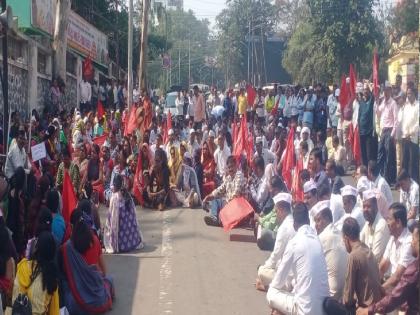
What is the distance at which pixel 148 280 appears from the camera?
9.42 metres

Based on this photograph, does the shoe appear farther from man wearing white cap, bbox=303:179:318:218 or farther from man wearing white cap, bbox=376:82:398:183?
man wearing white cap, bbox=376:82:398:183

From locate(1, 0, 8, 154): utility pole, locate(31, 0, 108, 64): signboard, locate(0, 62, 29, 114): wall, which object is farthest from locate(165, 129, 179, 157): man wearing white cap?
locate(31, 0, 108, 64): signboard

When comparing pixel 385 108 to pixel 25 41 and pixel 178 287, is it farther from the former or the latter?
pixel 25 41

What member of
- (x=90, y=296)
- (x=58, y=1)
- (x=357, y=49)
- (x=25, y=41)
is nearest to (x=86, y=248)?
(x=90, y=296)

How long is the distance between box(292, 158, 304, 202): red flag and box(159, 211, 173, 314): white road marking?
2130 millimetres

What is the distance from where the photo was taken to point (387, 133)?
1512 cm

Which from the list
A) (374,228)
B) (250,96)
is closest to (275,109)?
(250,96)

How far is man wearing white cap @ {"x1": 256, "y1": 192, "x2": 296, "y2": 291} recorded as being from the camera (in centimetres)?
806

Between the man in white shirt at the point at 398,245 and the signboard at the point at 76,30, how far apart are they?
1507 centimetres

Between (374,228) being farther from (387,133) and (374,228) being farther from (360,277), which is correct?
(387,133)

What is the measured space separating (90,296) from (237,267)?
2633 mm

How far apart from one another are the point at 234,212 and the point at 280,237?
12.6 ft

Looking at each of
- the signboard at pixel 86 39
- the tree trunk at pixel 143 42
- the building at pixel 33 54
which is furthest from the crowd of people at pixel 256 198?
the tree trunk at pixel 143 42

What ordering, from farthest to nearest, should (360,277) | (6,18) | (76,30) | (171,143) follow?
(76,30) → (171,143) → (6,18) → (360,277)
